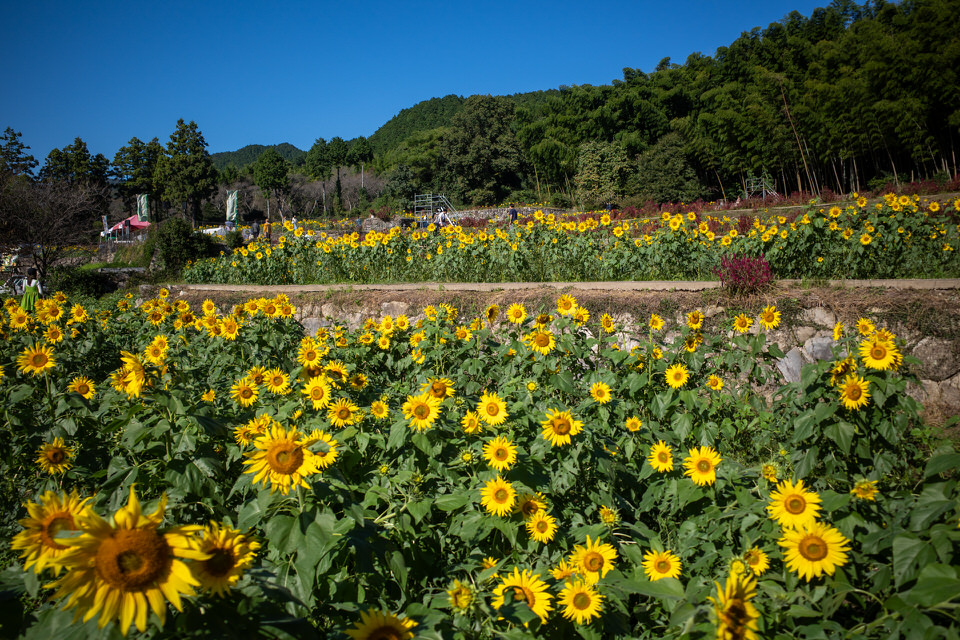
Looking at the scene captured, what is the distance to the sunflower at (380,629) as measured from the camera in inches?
38.4

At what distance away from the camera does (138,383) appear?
192 centimetres

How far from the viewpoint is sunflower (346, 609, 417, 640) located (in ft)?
3.20

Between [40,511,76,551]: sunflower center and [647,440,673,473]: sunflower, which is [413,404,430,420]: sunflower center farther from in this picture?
[40,511,76,551]: sunflower center

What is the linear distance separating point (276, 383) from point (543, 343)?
1409 mm

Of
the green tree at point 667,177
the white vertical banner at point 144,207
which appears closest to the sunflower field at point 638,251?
the green tree at point 667,177

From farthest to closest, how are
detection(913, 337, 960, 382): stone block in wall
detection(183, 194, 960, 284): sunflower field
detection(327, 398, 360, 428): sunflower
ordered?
1. detection(183, 194, 960, 284): sunflower field
2. detection(913, 337, 960, 382): stone block in wall
3. detection(327, 398, 360, 428): sunflower

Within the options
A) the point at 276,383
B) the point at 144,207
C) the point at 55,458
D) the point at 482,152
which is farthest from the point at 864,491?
the point at 482,152

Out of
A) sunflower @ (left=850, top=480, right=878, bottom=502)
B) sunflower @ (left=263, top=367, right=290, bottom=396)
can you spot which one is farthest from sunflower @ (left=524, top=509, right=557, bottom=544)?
sunflower @ (left=263, top=367, right=290, bottom=396)

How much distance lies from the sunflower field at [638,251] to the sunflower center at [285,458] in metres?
4.89

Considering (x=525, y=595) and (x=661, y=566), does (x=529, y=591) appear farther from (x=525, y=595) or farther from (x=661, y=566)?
(x=661, y=566)

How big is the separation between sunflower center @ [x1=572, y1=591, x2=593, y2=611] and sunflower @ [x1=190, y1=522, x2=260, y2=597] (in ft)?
2.79

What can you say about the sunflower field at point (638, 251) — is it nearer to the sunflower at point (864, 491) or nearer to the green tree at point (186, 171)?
the sunflower at point (864, 491)

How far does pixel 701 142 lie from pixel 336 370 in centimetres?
3625

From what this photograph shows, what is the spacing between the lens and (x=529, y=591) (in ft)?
4.26
